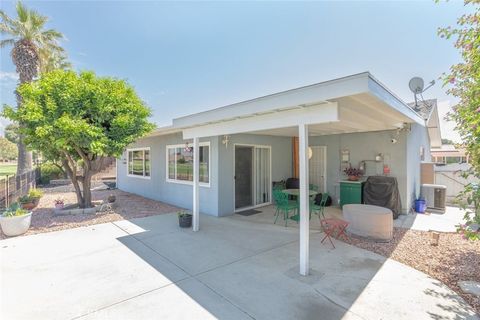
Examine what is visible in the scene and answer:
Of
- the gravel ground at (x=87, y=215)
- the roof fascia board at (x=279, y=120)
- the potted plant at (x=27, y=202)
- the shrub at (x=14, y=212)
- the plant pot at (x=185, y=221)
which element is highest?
the roof fascia board at (x=279, y=120)

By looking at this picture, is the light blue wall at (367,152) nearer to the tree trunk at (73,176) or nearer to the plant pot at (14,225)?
the tree trunk at (73,176)

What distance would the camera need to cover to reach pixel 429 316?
2.79 m

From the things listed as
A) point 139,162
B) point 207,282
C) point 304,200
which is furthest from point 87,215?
point 304,200

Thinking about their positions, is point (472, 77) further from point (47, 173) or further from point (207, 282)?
point (47, 173)

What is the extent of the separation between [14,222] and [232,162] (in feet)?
19.0

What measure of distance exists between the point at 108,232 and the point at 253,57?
8455mm

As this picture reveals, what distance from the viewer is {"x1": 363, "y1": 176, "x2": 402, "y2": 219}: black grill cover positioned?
7.02m

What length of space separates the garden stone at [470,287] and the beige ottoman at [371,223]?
1779mm

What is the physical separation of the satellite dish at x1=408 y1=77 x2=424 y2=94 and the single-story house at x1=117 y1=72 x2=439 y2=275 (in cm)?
73

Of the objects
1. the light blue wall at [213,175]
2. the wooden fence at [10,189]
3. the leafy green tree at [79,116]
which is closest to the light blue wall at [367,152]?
the light blue wall at [213,175]

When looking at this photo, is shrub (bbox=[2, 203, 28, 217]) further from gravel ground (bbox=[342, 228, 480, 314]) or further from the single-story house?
gravel ground (bbox=[342, 228, 480, 314])

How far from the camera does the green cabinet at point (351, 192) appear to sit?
776 centimetres

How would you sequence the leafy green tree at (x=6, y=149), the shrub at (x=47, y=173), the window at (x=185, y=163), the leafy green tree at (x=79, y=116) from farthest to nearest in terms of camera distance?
the leafy green tree at (x=6, y=149)
the shrub at (x=47, y=173)
the window at (x=185, y=163)
the leafy green tree at (x=79, y=116)

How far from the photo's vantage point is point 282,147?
9.61 m
